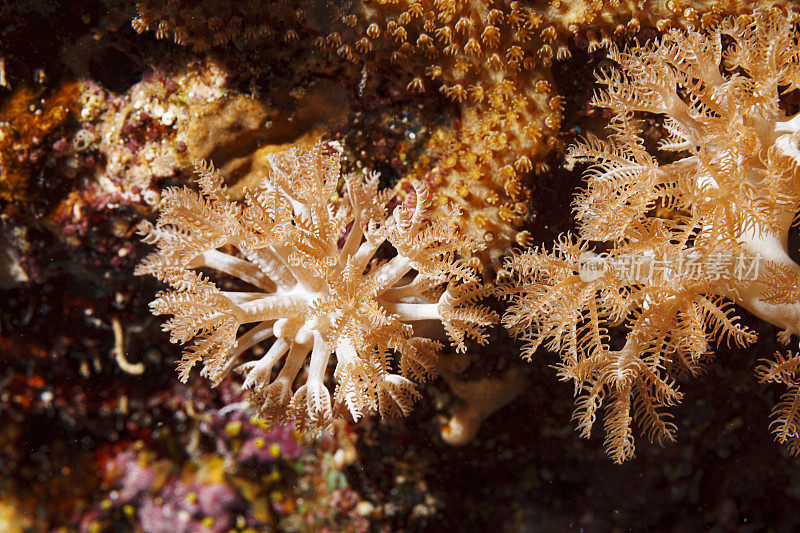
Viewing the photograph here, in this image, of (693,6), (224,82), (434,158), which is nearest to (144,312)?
(224,82)

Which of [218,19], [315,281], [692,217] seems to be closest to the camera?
[692,217]

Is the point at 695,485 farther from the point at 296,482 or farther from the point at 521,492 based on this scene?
the point at 296,482

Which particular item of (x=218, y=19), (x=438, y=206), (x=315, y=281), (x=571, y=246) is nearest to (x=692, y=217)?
(x=571, y=246)

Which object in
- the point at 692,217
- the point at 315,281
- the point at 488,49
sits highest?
the point at 488,49

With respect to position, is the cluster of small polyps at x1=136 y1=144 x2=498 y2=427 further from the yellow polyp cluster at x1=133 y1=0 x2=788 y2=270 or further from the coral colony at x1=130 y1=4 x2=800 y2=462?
the yellow polyp cluster at x1=133 y1=0 x2=788 y2=270

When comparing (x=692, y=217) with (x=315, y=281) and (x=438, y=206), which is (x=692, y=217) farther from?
(x=315, y=281)

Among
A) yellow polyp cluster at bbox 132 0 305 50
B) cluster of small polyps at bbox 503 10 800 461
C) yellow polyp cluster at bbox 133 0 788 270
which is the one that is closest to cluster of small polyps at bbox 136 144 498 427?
yellow polyp cluster at bbox 133 0 788 270
